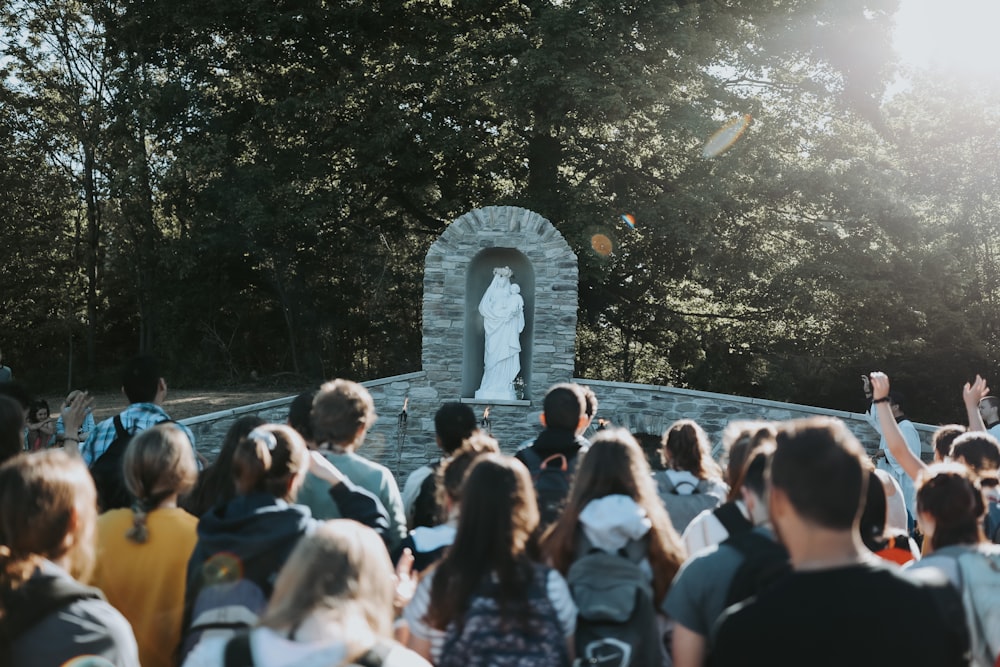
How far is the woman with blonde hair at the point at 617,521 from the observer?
305cm

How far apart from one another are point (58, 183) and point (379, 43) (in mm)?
8869

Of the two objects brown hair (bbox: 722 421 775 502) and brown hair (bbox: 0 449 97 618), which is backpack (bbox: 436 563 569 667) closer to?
brown hair (bbox: 0 449 97 618)

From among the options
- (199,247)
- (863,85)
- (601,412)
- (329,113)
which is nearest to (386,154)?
(329,113)

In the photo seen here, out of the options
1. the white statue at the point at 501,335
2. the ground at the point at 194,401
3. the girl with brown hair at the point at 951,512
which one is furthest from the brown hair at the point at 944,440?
the ground at the point at 194,401

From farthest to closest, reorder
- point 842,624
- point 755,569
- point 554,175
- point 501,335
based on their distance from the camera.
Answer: point 554,175
point 501,335
point 755,569
point 842,624

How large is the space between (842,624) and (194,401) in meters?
17.2

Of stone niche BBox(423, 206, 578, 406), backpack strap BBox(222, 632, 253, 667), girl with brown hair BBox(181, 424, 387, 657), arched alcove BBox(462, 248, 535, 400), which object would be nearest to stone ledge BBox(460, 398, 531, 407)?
stone niche BBox(423, 206, 578, 406)

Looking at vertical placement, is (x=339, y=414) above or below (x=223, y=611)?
above

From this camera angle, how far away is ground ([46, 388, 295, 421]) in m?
16.8

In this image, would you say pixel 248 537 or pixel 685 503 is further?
pixel 685 503

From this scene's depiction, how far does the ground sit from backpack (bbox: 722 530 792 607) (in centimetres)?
1430

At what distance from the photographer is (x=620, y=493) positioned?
10.4ft

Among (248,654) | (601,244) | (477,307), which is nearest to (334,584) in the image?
Answer: (248,654)

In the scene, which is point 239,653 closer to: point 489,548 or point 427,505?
point 489,548
